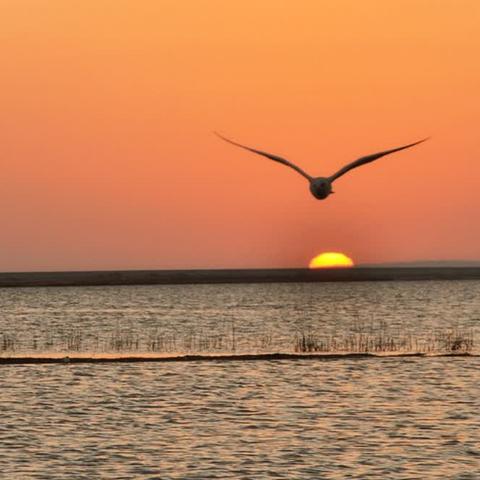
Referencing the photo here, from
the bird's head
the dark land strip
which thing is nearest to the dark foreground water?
the dark land strip

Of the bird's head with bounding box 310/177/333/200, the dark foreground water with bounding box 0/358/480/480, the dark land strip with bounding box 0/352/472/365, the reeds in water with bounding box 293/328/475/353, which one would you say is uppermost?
the bird's head with bounding box 310/177/333/200

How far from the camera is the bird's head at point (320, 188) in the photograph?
48.7 meters

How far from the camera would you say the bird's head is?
48709mm

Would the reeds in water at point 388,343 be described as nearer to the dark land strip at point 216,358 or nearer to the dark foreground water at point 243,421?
the dark land strip at point 216,358

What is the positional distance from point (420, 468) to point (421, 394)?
1668 centimetres

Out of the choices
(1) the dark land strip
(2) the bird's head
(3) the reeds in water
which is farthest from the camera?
(3) the reeds in water

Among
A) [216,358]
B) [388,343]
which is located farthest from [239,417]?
[388,343]

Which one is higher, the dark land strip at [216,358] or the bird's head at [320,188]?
the bird's head at [320,188]

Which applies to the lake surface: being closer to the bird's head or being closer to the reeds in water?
the reeds in water

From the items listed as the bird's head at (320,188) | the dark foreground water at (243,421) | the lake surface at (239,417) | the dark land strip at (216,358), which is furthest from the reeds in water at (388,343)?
the bird's head at (320,188)

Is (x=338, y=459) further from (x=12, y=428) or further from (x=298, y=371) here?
(x=298, y=371)

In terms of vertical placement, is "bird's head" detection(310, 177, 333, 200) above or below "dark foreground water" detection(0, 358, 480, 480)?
above

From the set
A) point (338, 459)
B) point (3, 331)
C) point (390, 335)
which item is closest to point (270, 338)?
point (390, 335)

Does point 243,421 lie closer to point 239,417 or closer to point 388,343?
point 239,417
